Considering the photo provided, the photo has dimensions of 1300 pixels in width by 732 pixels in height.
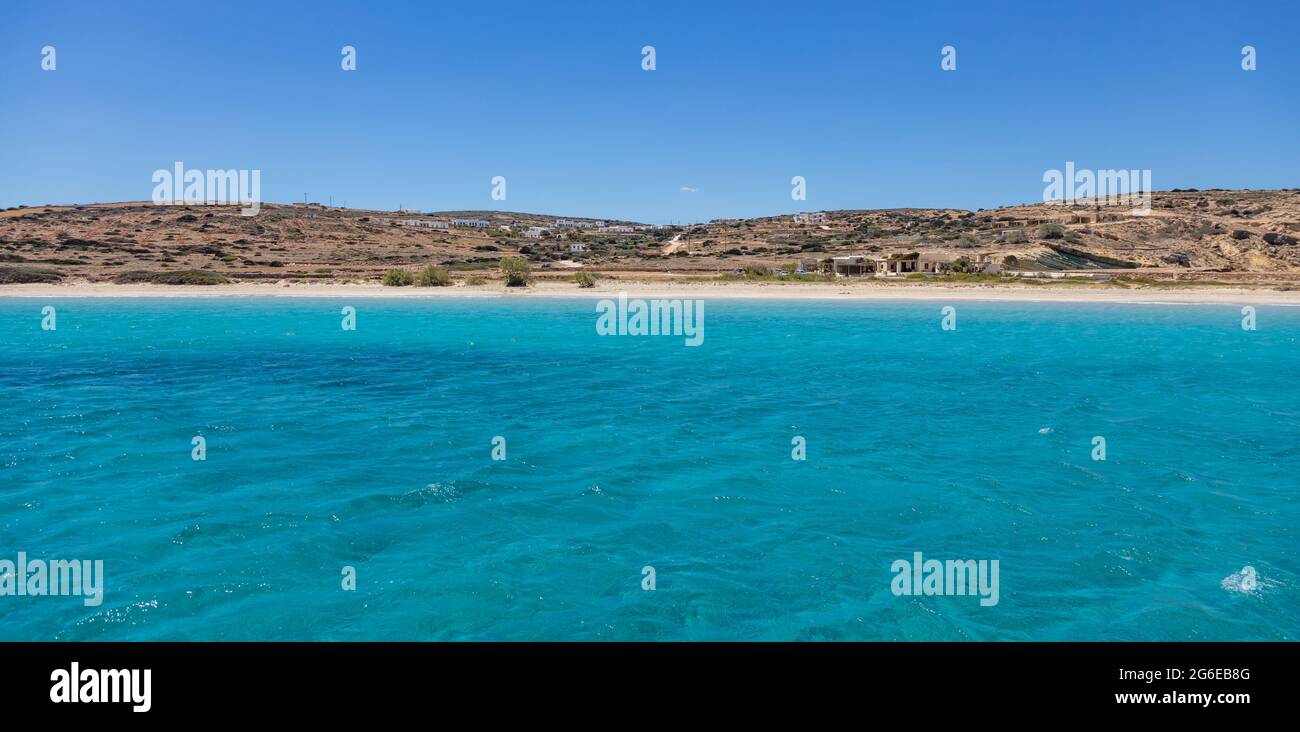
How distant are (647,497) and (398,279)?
51.6 m

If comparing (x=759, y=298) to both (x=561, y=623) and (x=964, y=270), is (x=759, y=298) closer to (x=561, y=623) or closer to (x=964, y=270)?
(x=964, y=270)

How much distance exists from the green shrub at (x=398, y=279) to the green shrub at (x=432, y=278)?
23.8 inches

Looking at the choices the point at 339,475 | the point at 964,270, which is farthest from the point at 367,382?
the point at 964,270

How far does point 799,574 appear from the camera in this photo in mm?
7777

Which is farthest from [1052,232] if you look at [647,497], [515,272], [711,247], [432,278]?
[647,497]

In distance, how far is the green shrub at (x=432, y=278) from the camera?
192 feet

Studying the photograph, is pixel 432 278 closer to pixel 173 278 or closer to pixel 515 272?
pixel 515 272

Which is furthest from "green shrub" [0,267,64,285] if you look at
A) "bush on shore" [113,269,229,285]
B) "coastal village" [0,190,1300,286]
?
"bush on shore" [113,269,229,285]

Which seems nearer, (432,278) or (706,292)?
(706,292)

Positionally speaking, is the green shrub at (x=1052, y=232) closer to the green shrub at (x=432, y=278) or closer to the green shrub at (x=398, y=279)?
the green shrub at (x=432, y=278)

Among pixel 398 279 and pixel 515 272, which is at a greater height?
pixel 515 272

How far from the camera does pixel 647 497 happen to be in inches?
406
